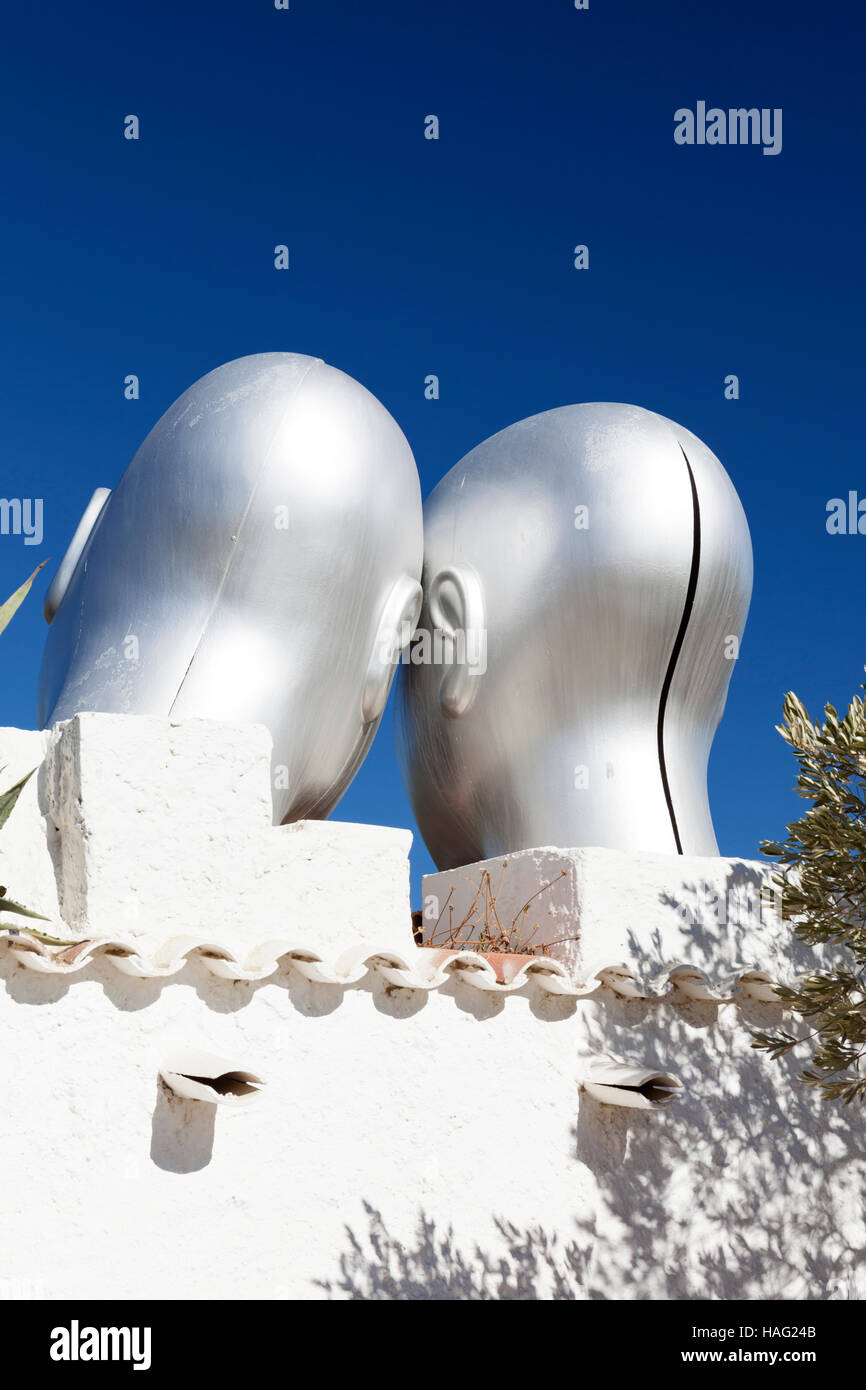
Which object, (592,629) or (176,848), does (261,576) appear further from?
(592,629)

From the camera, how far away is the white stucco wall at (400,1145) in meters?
4.99

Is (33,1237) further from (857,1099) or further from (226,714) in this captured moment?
(857,1099)

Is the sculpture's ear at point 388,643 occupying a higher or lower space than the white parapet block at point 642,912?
higher

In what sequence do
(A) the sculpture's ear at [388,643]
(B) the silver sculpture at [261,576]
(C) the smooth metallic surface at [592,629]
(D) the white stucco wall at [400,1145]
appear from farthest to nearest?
(C) the smooth metallic surface at [592,629] < (A) the sculpture's ear at [388,643] < (B) the silver sculpture at [261,576] < (D) the white stucco wall at [400,1145]

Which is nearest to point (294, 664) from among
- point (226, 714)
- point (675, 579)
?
point (226, 714)

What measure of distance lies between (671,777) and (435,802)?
1.77m

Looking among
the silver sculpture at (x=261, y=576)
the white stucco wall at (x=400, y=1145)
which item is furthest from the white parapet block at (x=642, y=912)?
the silver sculpture at (x=261, y=576)

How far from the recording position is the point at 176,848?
19.0 ft

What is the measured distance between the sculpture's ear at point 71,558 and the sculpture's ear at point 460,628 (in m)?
2.18

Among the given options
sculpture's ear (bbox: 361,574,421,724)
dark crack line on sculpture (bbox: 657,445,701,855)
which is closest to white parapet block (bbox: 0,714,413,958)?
sculpture's ear (bbox: 361,574,421,724)

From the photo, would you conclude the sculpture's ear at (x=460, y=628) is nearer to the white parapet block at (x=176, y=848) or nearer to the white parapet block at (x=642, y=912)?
the white parapet block at (x=642, y=912)

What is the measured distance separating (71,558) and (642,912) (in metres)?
4.13

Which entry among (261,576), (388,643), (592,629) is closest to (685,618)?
(592,629)

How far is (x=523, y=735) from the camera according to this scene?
806 cm
